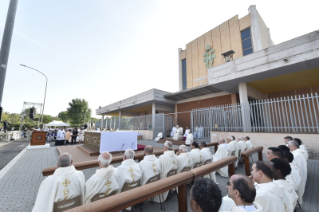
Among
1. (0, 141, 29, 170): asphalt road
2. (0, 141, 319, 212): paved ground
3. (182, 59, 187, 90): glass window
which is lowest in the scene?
(0, 141, 29, 170): asphalt road

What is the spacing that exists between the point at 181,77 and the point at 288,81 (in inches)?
497

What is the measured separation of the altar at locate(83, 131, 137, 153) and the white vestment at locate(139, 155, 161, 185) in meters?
4.40

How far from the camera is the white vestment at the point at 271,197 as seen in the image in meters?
1.59

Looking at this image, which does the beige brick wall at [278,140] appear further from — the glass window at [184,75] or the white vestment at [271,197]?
the glass window at [184,75]

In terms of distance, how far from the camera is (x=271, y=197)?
1.64m

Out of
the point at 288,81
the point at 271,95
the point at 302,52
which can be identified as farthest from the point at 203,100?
the point at 302,52

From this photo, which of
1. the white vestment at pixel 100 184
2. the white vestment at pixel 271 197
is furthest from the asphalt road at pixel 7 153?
the white vestment at pixel 271 197

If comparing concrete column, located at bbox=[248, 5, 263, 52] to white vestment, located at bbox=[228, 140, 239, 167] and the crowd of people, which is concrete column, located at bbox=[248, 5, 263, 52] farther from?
the crowd of people

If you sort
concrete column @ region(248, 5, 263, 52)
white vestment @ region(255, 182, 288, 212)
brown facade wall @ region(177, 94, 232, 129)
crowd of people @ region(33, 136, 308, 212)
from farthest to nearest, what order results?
1. concrete column @ region(248, 5, 263, 52)
2. brown facade wall @ region(177, 94, 232, 129)
3. white vestment @ region(255, 182, 288, 212)
4. crowd of people @ region(33, 136, 308, 212)

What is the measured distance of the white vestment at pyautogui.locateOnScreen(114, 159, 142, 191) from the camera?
261cm

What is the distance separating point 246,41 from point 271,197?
16.8m

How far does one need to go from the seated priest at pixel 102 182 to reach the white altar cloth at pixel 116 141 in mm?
4735

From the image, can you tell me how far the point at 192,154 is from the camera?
3.95 m

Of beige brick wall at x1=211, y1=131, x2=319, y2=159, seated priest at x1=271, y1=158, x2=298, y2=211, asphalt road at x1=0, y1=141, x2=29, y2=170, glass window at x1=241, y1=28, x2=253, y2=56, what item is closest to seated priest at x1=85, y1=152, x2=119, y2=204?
seated priest at x1=271, y1=158, x2=298, y2=211
